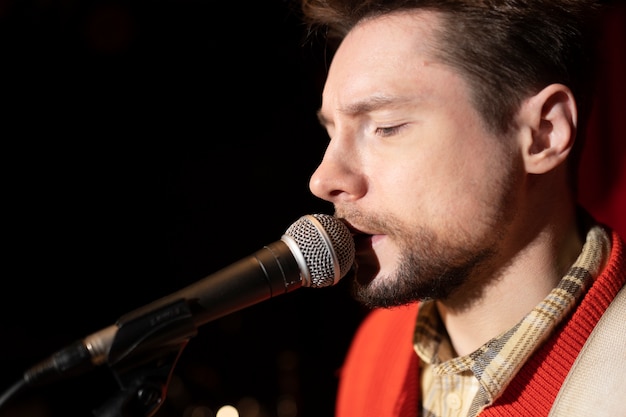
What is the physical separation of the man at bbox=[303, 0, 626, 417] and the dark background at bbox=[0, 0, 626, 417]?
3.11ft

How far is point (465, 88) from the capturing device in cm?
143

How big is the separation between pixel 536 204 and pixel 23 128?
223 cm

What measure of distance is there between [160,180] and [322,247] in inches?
80.3

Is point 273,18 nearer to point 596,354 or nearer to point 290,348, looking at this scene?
point 290,348

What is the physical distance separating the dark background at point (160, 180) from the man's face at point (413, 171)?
150 centimetres

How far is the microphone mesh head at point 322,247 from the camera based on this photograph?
1267 mm

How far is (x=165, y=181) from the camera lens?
10.4 feet

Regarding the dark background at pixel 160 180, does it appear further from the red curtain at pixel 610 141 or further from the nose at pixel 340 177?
the nose at pixel 340 177

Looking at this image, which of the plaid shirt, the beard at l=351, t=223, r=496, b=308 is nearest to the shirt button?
the plaid shirt

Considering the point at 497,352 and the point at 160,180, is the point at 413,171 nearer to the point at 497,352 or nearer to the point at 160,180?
the point at 497,352

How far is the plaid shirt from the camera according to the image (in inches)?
55.4

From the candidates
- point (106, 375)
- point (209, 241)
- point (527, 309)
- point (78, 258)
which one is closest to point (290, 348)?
point (209, 241)

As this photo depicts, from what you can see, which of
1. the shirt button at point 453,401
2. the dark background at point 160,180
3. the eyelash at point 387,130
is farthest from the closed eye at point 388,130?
the dark background at point 160,180

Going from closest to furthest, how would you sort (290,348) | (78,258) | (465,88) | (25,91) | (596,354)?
(596,354), (465,88), (25,91), (78,258), (290,348)
